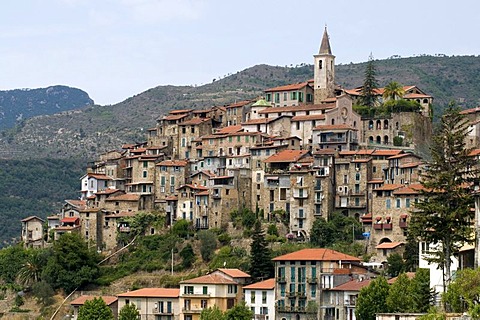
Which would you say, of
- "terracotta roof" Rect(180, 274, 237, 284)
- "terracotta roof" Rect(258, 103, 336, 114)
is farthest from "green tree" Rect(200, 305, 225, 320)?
"terracotta roof" Rect(258, 103, 336, 114)

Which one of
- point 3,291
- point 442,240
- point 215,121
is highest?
point 215,121

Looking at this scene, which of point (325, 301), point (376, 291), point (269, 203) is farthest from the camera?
point (269, 203)

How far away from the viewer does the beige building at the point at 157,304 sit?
330 feet

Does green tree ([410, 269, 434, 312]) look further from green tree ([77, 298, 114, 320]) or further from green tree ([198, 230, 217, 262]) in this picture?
green tree ([198, 230, 217, 262])

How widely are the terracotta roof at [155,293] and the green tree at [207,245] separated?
618 cm

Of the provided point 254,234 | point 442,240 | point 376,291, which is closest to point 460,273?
point 442,240

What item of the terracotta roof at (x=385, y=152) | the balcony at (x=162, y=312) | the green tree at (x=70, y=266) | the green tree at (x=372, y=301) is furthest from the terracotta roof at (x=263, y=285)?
the green tree at (x=70, y=266)

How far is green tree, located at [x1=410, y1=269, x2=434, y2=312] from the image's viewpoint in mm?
75812

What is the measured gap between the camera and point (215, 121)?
127875 mm

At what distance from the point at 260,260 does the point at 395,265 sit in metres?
11.6

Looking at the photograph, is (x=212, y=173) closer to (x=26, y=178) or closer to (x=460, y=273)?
(x=460, y=273)

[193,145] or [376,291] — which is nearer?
[376,291]

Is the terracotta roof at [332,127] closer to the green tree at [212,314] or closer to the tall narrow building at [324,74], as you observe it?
the tall narrow building at [324,74]

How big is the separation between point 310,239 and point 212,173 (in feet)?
47.7
